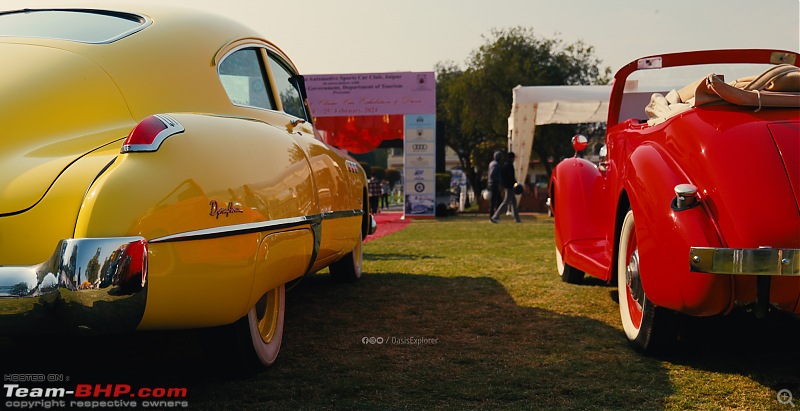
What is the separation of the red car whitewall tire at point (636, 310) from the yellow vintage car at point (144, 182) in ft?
5.37

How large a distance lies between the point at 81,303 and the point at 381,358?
67.3 inches

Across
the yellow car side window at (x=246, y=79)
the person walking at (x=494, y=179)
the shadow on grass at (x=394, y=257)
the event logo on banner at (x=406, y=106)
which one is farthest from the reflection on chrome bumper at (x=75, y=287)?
the event logo on banner at (x=406, y=106)

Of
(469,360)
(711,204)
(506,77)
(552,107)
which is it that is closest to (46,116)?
(469,360)

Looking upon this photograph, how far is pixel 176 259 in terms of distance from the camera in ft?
7.84

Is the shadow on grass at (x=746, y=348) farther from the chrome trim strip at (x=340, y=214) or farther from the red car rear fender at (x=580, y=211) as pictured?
the chrome trim strip at (x=340, y=214)

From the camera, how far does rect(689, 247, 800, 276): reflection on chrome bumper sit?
8.99 feet

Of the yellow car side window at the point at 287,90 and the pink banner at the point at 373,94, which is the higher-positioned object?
the pink banner at the point at 373,94

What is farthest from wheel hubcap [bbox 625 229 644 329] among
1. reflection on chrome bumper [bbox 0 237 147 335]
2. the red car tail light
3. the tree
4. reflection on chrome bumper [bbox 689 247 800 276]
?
the tree

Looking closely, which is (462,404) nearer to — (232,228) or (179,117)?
(232,228)

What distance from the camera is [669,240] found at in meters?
3.05

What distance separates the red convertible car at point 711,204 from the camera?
2.82m

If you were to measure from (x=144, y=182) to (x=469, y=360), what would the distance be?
187cm

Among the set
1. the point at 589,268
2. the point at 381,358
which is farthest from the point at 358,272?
the point at 381,358

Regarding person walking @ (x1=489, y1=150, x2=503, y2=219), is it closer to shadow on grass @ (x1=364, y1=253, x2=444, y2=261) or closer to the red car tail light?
shadow on grass @ (x1=364, y1=253, x2=444, y2=261)
